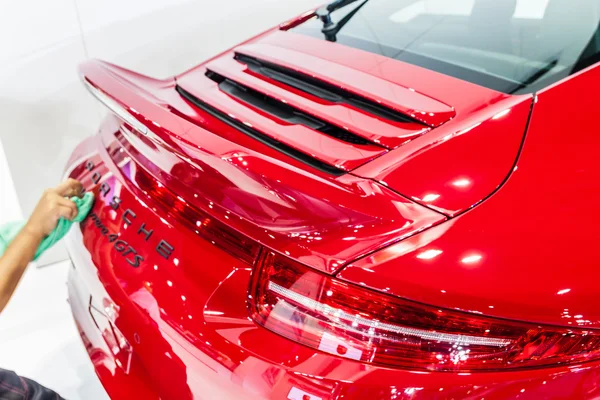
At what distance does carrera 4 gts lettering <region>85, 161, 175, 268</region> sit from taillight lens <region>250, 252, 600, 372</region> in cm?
37

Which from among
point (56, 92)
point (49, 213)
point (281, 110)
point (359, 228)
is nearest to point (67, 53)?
Result: point (56, 92)

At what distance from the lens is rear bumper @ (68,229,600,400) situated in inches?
33.7

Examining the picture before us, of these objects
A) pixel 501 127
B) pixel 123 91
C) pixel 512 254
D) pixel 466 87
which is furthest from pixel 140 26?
pixel 512 254

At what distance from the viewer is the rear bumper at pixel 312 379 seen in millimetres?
855

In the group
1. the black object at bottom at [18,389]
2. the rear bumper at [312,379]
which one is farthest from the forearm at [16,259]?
the rear bumper at [312,379]

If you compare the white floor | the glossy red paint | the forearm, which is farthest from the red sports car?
the white floor

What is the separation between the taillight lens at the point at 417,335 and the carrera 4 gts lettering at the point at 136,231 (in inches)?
14.6

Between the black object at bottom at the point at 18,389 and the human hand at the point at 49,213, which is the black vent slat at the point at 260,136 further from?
the black object at bottom at the point at 18,389

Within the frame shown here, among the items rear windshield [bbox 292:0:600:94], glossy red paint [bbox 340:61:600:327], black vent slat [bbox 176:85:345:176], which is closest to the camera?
glossy red paint [bbox 340:61:600:327]

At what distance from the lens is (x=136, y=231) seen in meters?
Result: 1.22

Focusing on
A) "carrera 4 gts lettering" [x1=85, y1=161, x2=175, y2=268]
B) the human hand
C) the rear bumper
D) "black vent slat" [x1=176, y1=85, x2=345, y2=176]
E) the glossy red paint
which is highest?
"black vent slat" [x1=176, y1=85, x2=345, y2=176]

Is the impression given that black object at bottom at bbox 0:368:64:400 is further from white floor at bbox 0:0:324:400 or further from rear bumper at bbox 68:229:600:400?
white floor at bbox 0:0:324:400

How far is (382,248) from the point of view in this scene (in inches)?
34.5

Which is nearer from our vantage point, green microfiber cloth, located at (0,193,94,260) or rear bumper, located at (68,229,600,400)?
rear bumper, located at (68,229,600,400)
